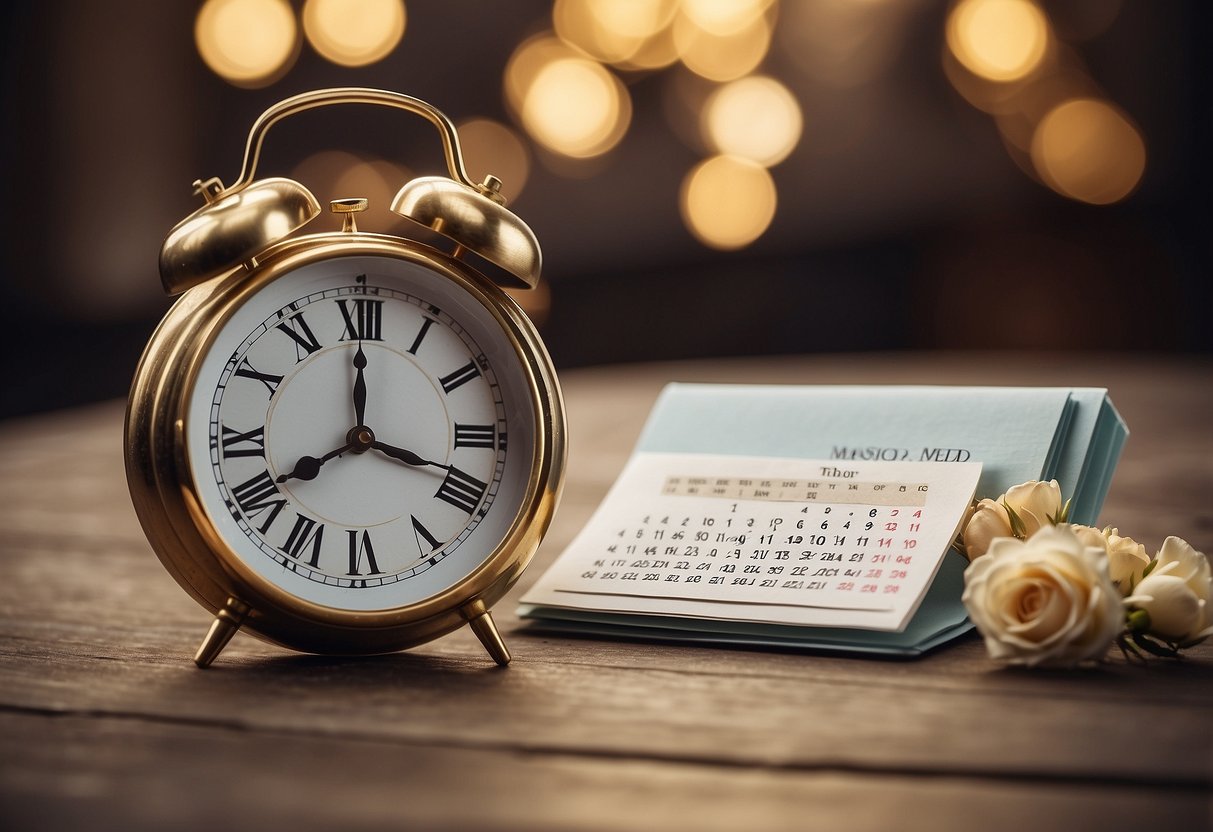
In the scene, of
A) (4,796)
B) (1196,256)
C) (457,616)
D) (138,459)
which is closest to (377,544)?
(457,616)

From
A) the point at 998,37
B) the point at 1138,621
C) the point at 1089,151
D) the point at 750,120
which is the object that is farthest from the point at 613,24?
the point at 1138,621

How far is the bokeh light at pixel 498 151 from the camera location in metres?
5.25

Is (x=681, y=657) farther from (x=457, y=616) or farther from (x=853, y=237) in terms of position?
(x=853, y=237)

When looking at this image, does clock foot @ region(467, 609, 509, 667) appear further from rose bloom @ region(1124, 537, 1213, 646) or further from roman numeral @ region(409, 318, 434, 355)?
rose bloom @ region(1124, 537, 1213, 646)

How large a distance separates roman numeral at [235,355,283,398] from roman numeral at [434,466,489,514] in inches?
5.9

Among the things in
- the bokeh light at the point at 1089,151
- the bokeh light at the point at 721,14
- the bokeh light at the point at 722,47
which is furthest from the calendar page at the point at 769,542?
the bokeh light at the point at 1089,151

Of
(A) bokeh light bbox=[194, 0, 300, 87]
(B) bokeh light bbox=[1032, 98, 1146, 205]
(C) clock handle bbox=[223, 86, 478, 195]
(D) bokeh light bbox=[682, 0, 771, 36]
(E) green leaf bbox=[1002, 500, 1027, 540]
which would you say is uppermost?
(B) bokeh light bbox=[1032, 98, 1146, 205]

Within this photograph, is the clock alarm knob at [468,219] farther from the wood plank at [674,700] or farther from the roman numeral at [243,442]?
the wood plank at [674,700]

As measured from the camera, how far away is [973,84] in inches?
202

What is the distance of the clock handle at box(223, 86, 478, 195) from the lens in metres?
0.89

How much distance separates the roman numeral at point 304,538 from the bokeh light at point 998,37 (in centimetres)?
466

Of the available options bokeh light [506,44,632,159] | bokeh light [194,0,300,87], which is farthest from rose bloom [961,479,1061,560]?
bokeh light [194,0,300,87]

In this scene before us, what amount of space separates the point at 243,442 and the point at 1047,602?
0.59 m

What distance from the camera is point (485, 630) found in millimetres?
878
